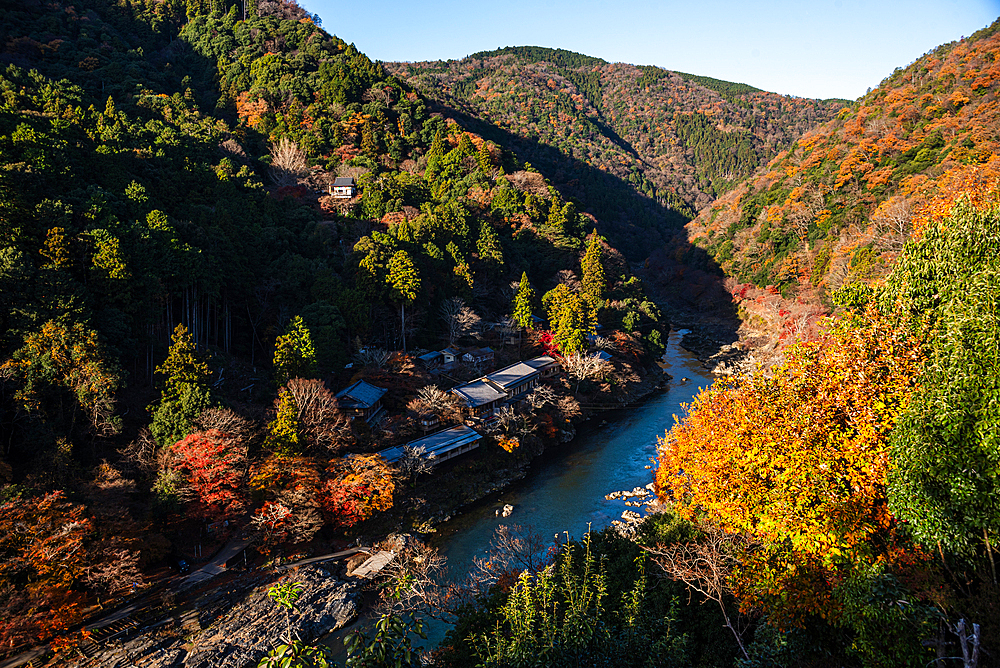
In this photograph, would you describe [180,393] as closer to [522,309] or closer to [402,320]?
[402,320]

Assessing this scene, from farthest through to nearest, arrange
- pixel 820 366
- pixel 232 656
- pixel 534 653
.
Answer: pixel 232 656 → pixel 820 366 → pixel 534 653

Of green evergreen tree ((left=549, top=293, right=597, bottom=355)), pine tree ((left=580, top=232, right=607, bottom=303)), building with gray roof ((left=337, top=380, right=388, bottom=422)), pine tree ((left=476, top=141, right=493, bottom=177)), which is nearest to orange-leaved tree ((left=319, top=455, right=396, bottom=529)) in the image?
building with gray roof ((left=337, top=380, right=388, bottom=422))

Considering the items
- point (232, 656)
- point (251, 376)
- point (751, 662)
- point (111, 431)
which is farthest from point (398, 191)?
point (751, 662)

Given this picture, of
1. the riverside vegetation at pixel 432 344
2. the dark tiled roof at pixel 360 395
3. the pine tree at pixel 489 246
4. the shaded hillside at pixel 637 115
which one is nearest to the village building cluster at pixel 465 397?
the dark tiled roof at pixel 360 395

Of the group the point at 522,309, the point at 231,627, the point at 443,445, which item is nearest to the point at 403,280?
the point at 522,309

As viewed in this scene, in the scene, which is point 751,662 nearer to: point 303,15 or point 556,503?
point 556,503

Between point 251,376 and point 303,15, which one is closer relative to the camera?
point 251,376

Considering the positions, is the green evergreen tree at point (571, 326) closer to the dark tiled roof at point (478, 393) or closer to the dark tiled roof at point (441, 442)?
the dark tiled roof at point (478, 393)
